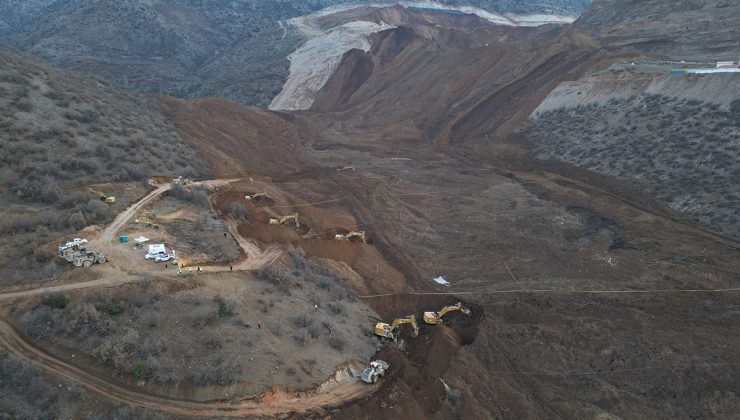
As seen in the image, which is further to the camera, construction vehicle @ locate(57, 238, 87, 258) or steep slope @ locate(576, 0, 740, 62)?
steep slope @ locate(576, 0, 740, 62)

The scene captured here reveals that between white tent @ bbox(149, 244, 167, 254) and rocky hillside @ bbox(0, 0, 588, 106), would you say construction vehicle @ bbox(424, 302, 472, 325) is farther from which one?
rocky hillside @ bbox(0, 0, 588, 106)

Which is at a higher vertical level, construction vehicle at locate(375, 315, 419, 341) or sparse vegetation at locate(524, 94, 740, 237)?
sparse vegetation at locate(524, 94, 740, 237)

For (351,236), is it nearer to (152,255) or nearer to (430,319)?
(430,319)

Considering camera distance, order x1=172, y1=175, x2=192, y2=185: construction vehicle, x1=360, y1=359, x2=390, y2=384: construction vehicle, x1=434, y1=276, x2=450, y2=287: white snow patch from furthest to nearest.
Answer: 1. x1=172, y1=175, x2=192, y2=185: construction vehicle
2. x1=434, y1=276, x2=450, y2=287: white snow patch
3. x1=360, y1=359, x2=390, y2=384: construction vehicle

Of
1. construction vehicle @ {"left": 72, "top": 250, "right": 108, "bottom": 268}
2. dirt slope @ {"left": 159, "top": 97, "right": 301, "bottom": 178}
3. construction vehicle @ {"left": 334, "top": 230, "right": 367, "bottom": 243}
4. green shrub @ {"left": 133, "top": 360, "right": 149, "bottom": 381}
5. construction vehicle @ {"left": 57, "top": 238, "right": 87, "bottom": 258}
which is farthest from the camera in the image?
dirt slope @ {"left": 159, "top": 97, "right": 301, "bottom": 178}

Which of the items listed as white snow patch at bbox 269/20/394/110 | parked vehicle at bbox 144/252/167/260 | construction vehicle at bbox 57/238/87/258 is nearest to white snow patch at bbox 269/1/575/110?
white snow patch at bbox 269/20/394/110

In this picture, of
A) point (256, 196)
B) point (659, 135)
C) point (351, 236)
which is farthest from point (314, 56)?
point (351, 236)

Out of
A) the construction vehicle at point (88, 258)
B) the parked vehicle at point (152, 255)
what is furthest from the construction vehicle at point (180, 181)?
the construction vehicle at point (88, 258)

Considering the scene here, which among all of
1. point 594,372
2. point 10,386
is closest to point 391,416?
point 594,372
